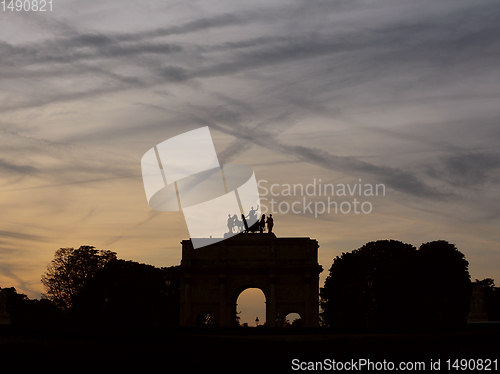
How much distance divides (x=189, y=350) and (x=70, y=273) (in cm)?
7457

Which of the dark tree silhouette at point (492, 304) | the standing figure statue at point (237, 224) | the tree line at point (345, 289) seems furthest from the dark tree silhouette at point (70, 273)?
the dark tree silhouette at point (492, 304)

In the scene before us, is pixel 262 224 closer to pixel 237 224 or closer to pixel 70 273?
pixel 237 224

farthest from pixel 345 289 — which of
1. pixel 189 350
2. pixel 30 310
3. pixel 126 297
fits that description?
pixel 189 350

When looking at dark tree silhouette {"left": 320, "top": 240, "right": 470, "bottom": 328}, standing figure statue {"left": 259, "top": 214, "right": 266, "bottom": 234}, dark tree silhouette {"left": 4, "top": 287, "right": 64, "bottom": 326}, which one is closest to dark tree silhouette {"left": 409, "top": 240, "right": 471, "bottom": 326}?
dark tree silhouette {"left": 320, "top": 240, "right": 470, "bottom": 328}

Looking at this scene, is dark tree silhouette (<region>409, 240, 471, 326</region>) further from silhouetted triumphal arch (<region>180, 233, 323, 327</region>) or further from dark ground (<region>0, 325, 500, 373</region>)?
dark ground (<region>0, 325, 500, 373</region>)

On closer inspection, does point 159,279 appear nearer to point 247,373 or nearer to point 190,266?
point 190,266

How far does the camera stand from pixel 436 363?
18.3 meters

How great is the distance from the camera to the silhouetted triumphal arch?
7300cm

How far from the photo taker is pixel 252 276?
74.2 meters

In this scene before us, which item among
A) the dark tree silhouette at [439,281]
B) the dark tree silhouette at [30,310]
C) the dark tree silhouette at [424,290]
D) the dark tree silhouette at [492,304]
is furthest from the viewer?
the dark tree silhouette at [30,310]

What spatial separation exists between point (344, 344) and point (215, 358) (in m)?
7.21

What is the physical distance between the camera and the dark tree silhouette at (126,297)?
287 ft

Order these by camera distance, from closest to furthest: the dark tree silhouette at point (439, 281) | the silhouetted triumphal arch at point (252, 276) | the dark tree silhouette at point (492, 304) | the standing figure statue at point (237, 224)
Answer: the dark tree silhouette at point (439, 281) → the silhouetted triumphal arch at point (252, 276) → the standing figure statue at point (237, 224) → the dark tree silhouette at point (492, 304)

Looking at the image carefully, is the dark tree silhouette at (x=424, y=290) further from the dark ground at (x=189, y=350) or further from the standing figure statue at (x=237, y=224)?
the dark ground at (x=189, y=350)
